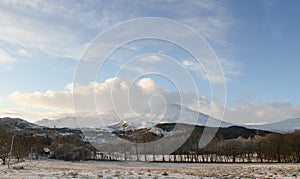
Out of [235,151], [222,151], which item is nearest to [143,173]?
[235,151]

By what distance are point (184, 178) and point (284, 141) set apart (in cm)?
9270

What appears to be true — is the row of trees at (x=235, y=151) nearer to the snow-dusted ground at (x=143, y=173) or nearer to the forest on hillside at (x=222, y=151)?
the forest on hillside at (x=222, y=151)

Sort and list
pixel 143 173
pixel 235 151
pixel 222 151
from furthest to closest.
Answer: pixel 222 151 → pixel 235 151 → pixel 143 173

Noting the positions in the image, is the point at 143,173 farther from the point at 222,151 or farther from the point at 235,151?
the point at 222,151

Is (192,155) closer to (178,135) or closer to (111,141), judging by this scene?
(178,135)

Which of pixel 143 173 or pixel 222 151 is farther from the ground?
pixel 143 173

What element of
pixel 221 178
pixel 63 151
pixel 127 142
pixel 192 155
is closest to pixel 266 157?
pixel 192 155

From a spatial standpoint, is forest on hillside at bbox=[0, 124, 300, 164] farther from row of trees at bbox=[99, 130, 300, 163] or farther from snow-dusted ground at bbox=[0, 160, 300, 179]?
snow-dusted ground at bbox=[0, 160, 300, 179]

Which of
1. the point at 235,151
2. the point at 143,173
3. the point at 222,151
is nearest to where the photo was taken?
the point at 143,173

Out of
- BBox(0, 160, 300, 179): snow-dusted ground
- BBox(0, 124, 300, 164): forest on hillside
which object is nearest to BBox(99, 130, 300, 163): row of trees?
BBox(0, 124, 300, 164): forest on hillside

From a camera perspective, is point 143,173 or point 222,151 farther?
point 222,151

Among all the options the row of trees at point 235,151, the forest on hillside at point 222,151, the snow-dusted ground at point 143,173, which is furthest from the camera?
the row of trees at point 235,151

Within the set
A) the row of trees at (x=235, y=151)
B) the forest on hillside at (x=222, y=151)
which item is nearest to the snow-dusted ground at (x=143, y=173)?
the forest on hillside at (x=222, y=151)

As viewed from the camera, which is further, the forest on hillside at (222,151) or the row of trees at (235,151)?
the row of trees at (235,151)
